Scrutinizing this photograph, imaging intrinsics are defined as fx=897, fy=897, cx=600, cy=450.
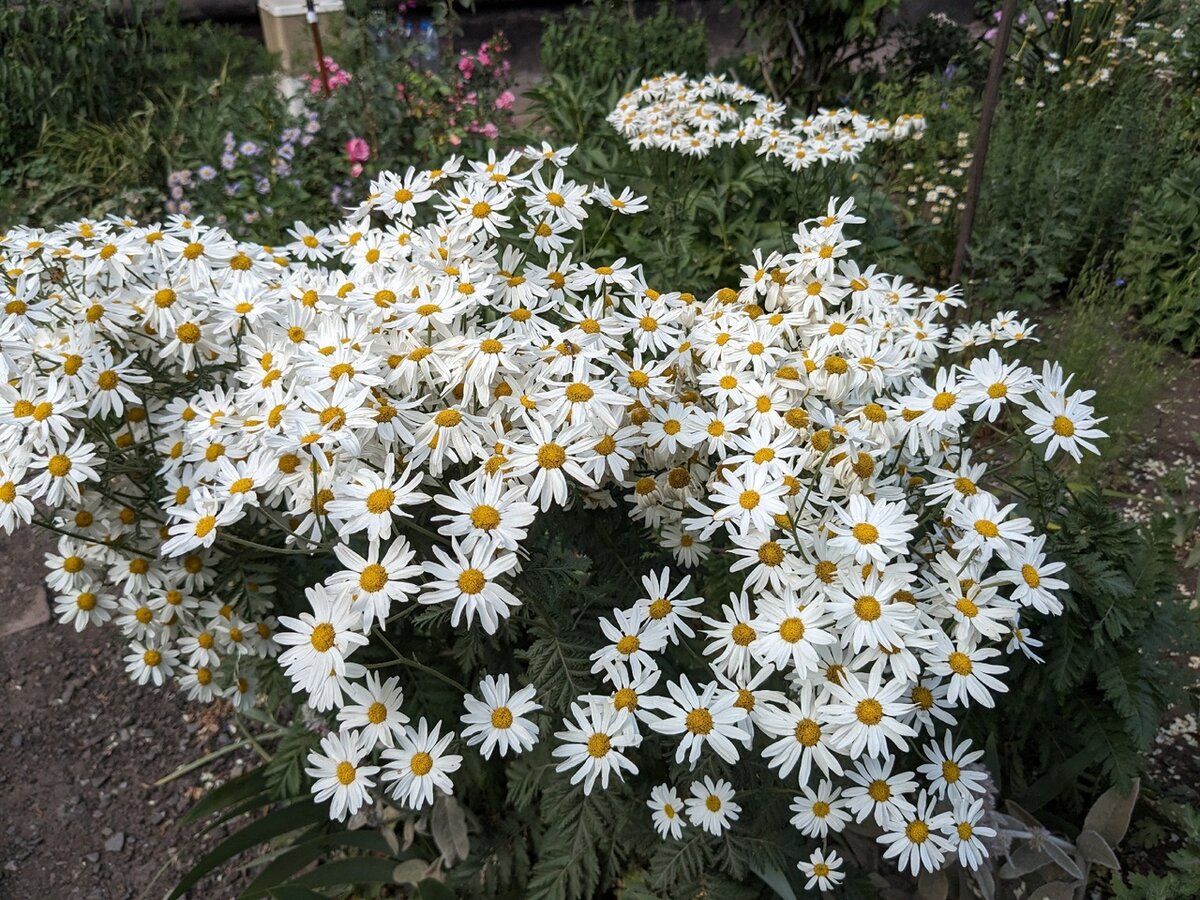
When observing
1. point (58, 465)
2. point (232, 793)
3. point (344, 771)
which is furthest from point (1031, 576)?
point (232, 793)

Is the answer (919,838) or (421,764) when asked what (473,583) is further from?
(919,838)

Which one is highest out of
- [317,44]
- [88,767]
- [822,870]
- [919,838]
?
[317,44]

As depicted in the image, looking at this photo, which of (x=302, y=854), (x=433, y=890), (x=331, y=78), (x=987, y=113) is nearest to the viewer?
(x=433, y=890)

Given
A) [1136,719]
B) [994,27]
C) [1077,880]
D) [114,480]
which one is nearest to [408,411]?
[114,480]

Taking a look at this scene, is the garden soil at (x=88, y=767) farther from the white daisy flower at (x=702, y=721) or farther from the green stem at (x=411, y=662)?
the white daisy flower at (x=702, y=721)

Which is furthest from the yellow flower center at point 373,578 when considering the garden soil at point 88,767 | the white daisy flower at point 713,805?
the garden soil at point 88,767

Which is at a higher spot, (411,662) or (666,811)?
(411,662)

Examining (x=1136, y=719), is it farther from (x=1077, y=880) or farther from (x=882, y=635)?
(x=882, y=635)
